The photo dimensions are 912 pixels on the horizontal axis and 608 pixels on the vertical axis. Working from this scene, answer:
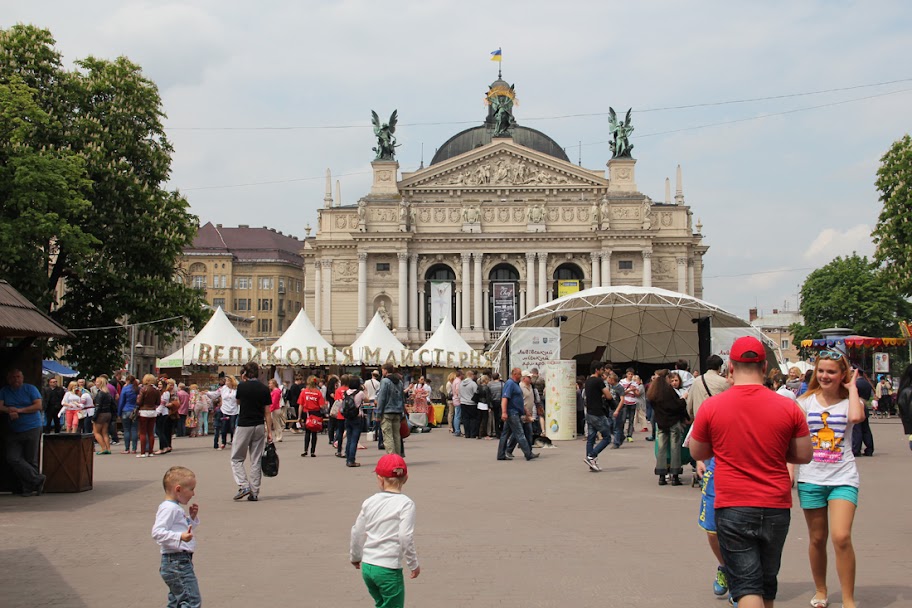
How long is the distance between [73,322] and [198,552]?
29591 millimetres

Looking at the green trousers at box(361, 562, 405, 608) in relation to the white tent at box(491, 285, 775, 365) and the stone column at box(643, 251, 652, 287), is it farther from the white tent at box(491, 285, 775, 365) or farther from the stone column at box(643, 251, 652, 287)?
the stone column at box(643, 251, 652, 287)

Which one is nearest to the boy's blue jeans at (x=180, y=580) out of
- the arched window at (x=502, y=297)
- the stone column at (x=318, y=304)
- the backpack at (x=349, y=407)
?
the backpack at (x=349, y=407)

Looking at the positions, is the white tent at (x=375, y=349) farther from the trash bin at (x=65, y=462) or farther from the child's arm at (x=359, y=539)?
the child's arm at (x=359, y=539)

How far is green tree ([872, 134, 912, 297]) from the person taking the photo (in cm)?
4362

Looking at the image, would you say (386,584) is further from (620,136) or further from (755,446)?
(620,136)

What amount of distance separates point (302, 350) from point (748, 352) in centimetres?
3380

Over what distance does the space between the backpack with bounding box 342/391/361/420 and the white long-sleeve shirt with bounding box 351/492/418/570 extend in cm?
1284

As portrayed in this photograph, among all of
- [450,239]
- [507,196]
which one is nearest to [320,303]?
[450,239]

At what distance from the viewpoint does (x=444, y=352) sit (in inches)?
1601

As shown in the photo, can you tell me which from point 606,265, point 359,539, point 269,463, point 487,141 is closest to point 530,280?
point 606,265

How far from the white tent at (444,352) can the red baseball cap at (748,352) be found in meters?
34.1

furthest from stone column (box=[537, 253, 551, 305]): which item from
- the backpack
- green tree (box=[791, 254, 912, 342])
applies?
the backpack

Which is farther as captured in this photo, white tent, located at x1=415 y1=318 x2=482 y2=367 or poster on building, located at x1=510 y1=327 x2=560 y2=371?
white tent, located at x1=415 y1=318 x2=482 y2=367

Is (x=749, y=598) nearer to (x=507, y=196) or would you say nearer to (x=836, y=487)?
(x=836, y=487)
